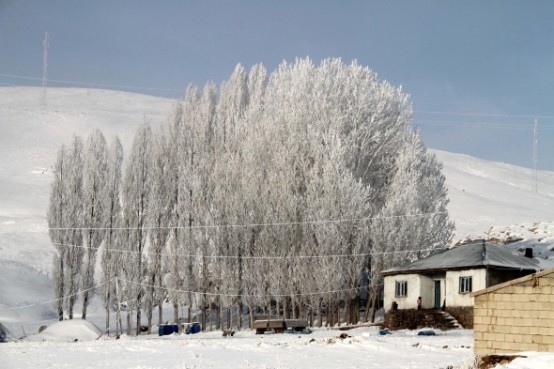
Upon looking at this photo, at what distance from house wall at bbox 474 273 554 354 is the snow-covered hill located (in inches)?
1051

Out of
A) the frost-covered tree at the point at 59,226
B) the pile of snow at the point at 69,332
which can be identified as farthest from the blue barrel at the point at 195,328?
the frost-covered tree at the point at 59,226

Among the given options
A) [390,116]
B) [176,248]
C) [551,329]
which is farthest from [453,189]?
[551,329]

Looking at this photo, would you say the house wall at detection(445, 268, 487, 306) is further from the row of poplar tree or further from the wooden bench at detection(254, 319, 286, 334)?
the wooden bench at detection(254, 319, 286, 334)

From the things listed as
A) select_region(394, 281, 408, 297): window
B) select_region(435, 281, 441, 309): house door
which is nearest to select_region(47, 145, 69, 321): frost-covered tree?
select_region(394, 281, 408, 297): window

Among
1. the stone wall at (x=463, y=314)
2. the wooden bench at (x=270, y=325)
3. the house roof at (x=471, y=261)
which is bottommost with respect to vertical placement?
the wooden bench at (x=270, y=325)

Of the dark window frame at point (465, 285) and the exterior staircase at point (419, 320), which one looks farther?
the exterior staircase at point (419, 320)

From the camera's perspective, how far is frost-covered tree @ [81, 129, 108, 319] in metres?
47.2

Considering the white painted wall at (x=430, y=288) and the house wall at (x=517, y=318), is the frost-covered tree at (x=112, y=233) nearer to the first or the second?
the white painted wall at (x=430, y=288)

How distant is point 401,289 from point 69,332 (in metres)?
17.4

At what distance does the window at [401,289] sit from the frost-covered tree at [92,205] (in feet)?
60.3

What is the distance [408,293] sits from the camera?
4100 centimetres

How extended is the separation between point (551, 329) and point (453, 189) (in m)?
87.1

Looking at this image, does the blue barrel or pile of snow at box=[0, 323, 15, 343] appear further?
the blue barrel

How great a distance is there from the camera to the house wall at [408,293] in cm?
4072
